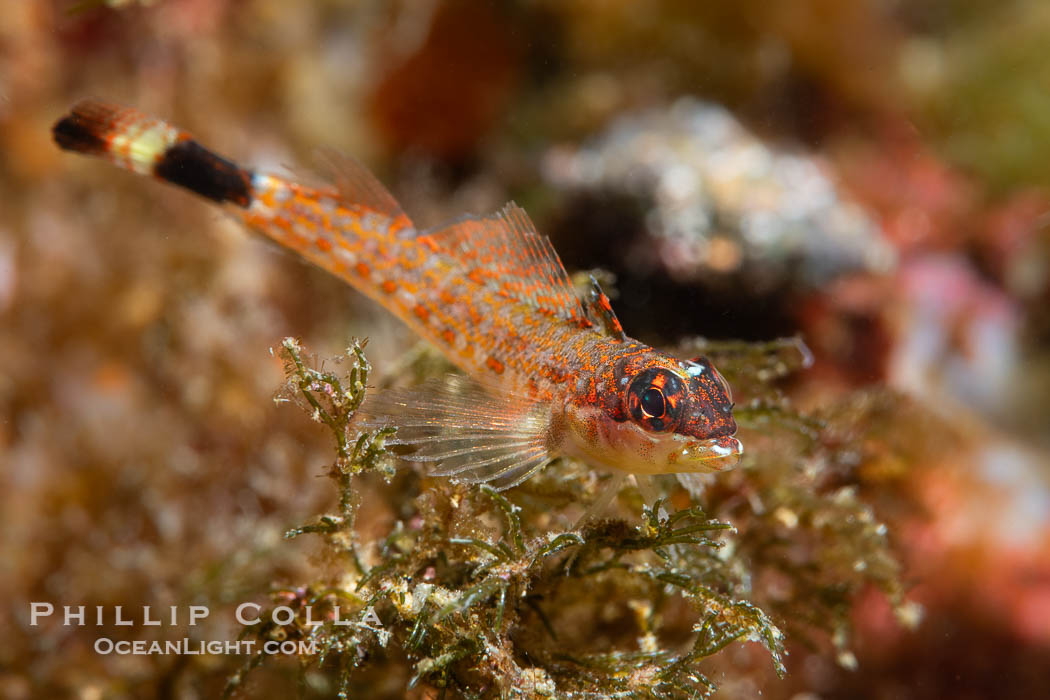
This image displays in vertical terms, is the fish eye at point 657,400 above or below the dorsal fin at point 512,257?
below

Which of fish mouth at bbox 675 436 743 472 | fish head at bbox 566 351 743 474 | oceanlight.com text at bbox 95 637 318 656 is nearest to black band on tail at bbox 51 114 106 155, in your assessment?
oceanlight.com text at bbox 95 637 318 656

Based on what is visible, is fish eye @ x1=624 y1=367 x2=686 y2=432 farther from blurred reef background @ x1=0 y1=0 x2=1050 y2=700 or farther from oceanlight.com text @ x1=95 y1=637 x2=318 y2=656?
oceanlight.com text @ x1=95 y1=637 x2=318 y2=656

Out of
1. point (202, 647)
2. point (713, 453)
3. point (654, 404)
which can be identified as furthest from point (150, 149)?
point (713, 453)

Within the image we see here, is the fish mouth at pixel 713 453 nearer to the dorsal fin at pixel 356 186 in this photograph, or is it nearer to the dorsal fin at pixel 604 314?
the dorsal fin at pixel 604 314

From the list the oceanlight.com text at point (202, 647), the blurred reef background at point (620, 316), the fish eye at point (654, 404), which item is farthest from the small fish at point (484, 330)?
the oceanlight.com text at point (202, 647)

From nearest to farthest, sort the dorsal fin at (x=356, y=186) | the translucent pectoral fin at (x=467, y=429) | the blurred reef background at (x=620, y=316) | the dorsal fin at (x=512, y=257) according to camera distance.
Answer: the translucent pectoral fin at (x=467, y=429) → the blurred reef background at (x=620, y=316) → the dorsal fin at (x=512, y=257) → the dorsal fin at (x=356, y=186)

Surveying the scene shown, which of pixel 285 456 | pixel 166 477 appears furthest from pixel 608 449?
pixel 166 477

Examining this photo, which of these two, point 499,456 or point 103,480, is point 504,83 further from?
point 499,456

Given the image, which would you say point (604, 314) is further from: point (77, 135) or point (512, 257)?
point (77, 135)
